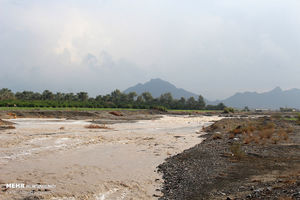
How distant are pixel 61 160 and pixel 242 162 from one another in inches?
372

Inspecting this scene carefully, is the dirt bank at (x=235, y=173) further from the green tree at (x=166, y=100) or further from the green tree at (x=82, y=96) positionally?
the green tree at (x=166, y=100)

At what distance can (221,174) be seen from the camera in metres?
11.1

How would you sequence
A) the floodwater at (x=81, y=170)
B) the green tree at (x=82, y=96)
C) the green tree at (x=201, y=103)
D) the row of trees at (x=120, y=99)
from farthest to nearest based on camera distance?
the green tree at (x=201, y=103), the green tree at (x=82, y=96), the row of trees at (x=120, y=99), the floodwater at (x=81, y=170)

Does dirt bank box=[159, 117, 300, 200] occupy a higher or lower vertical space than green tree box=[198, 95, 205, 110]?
lower

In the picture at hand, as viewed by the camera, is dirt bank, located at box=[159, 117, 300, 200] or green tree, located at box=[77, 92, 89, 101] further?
green tree, located at box=[77, 92, 89, 101]

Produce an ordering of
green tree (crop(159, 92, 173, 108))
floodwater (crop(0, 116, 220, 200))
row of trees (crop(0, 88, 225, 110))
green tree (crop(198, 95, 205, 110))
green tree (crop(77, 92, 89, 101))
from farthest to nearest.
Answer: green tree (crop(198, 95, 205, 110)) → green tree (crop(159, 92, 173, 108)) → green tree (crop(77, 92, 89, 101)) → row of trees (crop(0, 88, 225, 110)) → floodwater (crop(0, 116, 220, 200))

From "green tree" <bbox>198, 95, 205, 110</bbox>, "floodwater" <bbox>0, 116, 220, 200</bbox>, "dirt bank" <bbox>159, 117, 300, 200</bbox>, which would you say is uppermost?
Result: "green tree" <bbox>198, 95, 205, 110</bbox>

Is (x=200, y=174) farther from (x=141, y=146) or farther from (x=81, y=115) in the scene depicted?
(x=81, y=115)

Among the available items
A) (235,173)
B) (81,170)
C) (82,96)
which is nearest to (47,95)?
(82,96)

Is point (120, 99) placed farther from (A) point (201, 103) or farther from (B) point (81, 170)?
(B) point (81, 170)

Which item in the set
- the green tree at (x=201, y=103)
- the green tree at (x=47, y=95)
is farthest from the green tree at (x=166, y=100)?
the green tree at (x=47, y=95)

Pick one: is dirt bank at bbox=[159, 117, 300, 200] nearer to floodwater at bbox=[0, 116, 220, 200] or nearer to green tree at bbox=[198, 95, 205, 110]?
floodwater at bbox=[0, 116, 220, 200]

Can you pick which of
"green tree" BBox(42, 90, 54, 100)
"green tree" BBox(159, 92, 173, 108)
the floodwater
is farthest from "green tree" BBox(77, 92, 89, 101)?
the floodwater

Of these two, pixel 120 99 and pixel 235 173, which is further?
pixel 120 99
